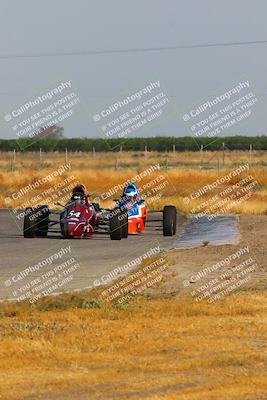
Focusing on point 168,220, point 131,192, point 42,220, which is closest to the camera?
point 42,220

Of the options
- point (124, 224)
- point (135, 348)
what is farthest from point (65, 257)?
point (135, 348)

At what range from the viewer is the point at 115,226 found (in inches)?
1094

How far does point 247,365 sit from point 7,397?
2521 mm

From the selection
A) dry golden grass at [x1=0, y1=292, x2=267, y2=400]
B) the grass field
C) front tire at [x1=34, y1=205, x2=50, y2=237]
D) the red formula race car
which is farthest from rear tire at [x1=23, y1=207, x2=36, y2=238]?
dry golden grass at [x1=0, y1=292, x2=267, y2=400]

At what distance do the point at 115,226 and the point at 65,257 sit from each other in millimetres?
4615

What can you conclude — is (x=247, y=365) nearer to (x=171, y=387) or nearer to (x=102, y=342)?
(x=171, y=387)

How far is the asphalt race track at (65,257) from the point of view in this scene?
18.5 m

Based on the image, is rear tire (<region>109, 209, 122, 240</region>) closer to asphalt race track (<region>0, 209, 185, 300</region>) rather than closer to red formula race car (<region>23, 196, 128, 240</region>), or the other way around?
red formula race car (<region>23, 196, 128, 240</region>)

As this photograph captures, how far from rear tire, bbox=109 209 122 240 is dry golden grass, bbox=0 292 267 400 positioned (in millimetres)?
12042

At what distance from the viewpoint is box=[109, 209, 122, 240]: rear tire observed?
2764 centimetres

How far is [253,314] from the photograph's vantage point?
14078 millimetres

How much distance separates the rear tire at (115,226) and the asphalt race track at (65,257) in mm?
201

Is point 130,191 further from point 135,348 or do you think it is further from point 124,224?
point 135,348

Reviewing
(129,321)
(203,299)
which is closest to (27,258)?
(203,299)
